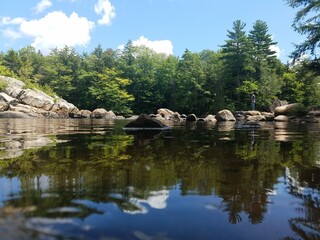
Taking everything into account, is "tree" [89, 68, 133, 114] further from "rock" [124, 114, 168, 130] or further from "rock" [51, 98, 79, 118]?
"rock" [124, 114, 168, 130]

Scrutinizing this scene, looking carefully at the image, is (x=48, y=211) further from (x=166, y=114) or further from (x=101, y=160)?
(x=166, y=114)

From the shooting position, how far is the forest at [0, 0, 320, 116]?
132ft

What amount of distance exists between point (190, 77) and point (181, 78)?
3413 mm

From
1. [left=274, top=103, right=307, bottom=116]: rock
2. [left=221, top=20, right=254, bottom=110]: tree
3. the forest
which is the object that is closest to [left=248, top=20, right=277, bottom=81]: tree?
the forest

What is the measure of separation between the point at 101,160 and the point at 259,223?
2.58 metres

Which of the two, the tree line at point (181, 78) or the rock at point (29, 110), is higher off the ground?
the tree line at point (181, 78)

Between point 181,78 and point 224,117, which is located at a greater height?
point 181,78

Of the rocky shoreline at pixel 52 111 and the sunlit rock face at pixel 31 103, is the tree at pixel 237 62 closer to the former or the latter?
the rocky shoreline at pixel 52 111

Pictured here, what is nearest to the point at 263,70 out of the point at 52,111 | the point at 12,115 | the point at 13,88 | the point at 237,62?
the point at 237,62

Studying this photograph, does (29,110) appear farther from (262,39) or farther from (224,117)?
(262,39)

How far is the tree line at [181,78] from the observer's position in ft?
135

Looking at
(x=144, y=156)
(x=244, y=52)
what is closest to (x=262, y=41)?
(x=244, y=52)

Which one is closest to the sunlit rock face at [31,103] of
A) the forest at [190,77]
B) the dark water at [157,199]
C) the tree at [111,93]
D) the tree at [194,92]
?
the forest at [190,77]

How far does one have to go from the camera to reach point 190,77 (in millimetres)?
45656
